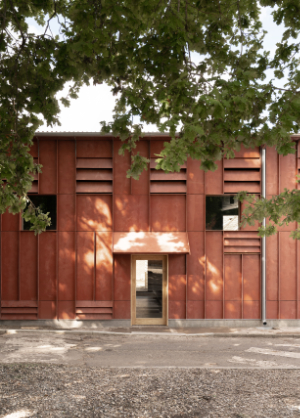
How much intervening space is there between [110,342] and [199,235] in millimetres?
5044

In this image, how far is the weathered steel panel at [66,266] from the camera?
13188 mm

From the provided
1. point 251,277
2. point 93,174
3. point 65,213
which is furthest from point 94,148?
point 251,277

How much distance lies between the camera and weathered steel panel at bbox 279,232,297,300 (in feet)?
44.1

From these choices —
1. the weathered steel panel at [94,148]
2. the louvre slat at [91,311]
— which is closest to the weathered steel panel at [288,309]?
the louvre slat at [91,311]

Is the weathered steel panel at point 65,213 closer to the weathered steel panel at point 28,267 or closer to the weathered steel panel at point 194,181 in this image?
the weathered steel panel at point 28,267

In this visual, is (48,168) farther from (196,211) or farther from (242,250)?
(242,250)

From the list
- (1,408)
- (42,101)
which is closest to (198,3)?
(42,101)

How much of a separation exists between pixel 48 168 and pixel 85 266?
399 cm

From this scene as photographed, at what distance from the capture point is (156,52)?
5.39m

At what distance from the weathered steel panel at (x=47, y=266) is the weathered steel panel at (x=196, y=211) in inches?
208


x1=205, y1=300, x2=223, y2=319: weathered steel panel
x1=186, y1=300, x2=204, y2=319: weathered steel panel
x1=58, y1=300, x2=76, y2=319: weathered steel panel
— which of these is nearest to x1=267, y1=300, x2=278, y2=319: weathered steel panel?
x1=205, y1=300, x2=223, y2=319: weathered steel panel

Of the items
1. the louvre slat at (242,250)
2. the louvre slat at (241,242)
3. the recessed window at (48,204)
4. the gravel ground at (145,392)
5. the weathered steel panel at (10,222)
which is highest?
the recessed window at (48,204)

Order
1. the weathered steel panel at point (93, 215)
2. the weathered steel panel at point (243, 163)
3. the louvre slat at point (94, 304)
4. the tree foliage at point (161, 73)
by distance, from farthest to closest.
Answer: the weathered steel panel at point (243, 163) → the weathered steel panel at point (93, 215) → the louvre slat at point (94, 304) → the tree foliage at point (161, 73)

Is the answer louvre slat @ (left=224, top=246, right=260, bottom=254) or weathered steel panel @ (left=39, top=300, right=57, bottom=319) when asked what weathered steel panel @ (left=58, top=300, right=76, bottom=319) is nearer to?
weathered steel panel @ (left=39, top=300, right=57, bottom=319)
